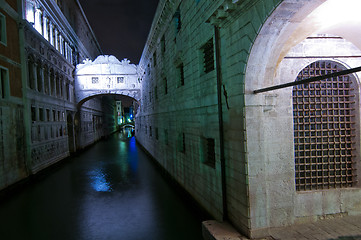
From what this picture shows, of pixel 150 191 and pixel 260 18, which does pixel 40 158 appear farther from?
pixel 260 18

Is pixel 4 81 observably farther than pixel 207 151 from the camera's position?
Yes

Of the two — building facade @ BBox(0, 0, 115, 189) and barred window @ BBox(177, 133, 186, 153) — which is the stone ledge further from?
building facade @ BBox(0, 0, 115, 189)

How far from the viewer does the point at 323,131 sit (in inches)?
263

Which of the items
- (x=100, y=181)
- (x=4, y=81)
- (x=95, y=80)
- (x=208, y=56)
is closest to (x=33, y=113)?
(x=4, y=81)

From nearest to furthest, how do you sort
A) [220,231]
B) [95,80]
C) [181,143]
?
[220,231]
[181,143]
[95,80]

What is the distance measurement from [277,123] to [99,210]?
7.31 meters

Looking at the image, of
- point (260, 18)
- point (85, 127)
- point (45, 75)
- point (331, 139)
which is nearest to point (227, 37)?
→ point (260, 18)

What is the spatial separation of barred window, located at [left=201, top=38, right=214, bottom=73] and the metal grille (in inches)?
97.7

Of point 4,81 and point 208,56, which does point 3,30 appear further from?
point 208,56

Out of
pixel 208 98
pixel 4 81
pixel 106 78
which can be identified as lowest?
pixel 208 98

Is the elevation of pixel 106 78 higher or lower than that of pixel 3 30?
lower

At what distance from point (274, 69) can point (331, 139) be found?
103 inches

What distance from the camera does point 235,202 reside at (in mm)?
6117

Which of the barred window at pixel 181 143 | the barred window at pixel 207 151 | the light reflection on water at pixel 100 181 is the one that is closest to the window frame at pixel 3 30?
the light reflection on water at pixel 100 181
